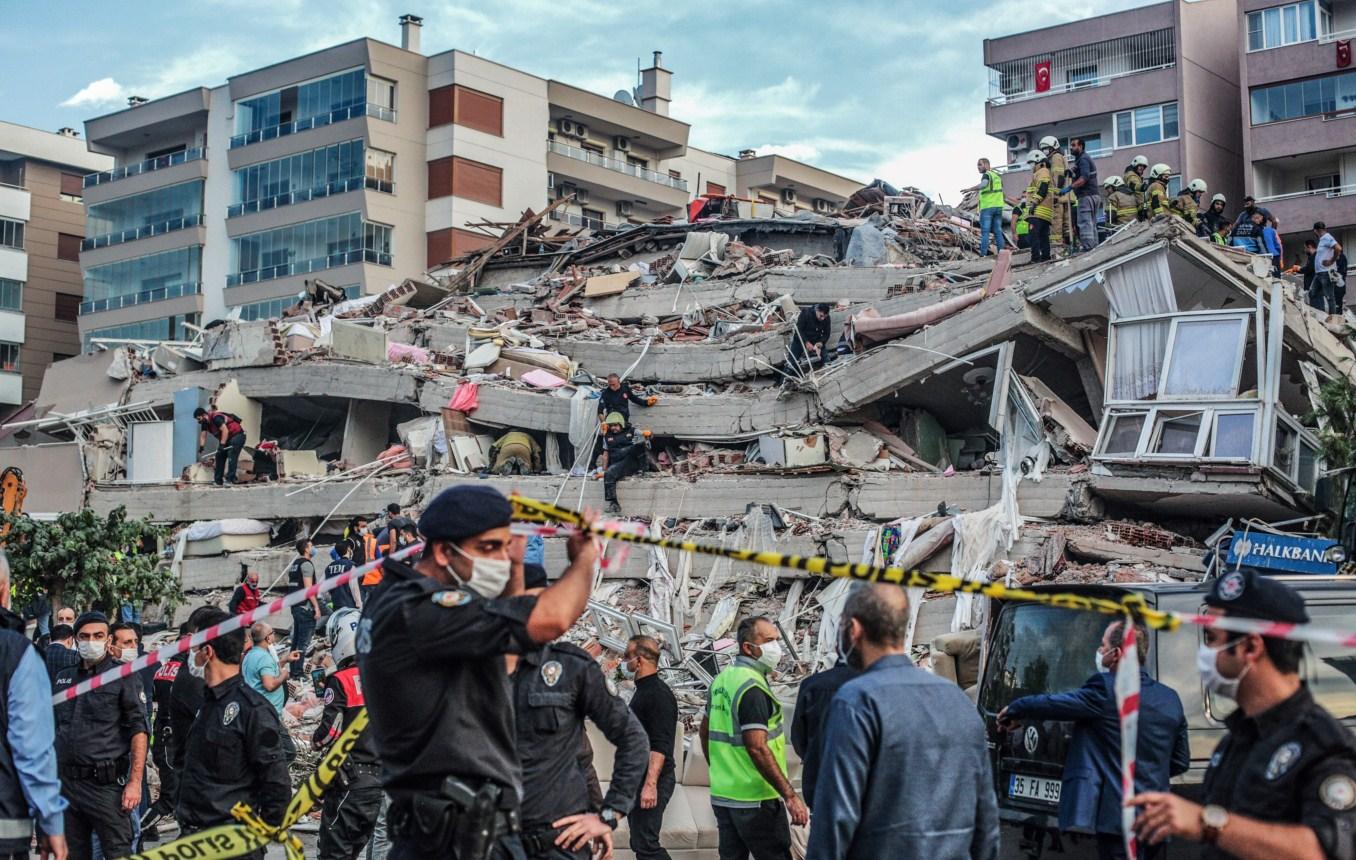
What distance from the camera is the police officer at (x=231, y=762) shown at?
6.81 metres

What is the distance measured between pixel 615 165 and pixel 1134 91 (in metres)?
20.5

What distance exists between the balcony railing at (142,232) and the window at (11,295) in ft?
9.70

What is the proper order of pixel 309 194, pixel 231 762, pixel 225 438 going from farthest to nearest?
pixel 309 194 < pixel 225 438 < pixel 231 762

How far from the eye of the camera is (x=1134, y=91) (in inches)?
1959

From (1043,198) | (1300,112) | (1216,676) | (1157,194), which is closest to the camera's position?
(1216,676)

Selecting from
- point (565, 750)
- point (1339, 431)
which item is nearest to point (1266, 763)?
point (565, 750)

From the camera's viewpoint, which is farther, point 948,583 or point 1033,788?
point 1033,788

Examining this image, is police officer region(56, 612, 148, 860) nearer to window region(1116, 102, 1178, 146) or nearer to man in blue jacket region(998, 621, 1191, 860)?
man in blue jacket region(998, 621, 1191, 860)

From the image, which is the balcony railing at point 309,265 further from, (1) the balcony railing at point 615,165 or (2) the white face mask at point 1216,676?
(2) the white face mask at point 1216,676

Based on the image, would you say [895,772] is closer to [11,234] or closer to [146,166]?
[146,166]

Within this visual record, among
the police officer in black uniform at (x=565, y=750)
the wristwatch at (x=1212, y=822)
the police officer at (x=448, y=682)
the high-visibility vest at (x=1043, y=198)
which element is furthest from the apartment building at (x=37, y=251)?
the wristwatch at (x=1212, y=822)

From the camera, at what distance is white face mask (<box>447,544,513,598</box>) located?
14.0 ft

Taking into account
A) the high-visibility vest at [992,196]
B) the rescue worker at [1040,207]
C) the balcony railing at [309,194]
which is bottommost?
the rescue worker at [1040,207]

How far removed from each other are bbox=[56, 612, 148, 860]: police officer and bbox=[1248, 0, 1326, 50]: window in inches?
1834
